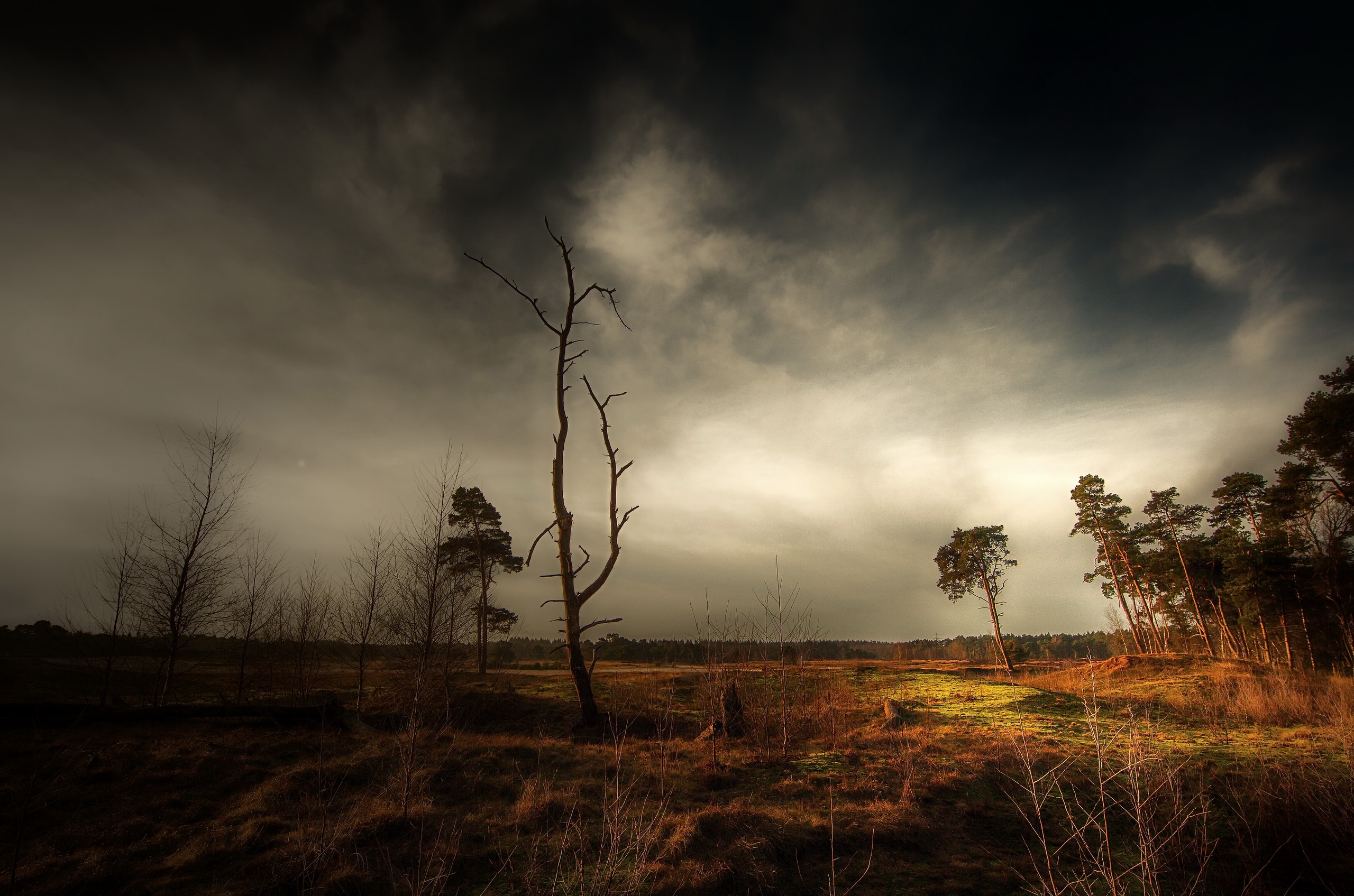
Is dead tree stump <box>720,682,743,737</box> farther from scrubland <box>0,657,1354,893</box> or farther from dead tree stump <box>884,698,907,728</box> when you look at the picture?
dead tree stump <box>884,698,907,728</box>

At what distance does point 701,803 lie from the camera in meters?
7.91

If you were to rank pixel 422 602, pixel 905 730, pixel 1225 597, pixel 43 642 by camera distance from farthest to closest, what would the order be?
pixel 1225 597
pixel 43 642
pixel 422 602
pixel 905 730

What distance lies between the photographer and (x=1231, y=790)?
→ 23.4 feet

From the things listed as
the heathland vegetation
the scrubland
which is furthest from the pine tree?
the scrubland

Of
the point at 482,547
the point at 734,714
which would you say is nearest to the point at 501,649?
the point at 482,547

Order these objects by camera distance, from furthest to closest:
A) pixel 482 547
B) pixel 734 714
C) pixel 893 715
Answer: pixel 482 547 → pixel 893 715 → pixel 734 714

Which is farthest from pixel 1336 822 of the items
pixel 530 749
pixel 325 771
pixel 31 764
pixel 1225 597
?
pixel 1225 597

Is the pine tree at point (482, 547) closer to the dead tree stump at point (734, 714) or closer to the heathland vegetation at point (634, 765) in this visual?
the heathland vegetation at point (634, 765)

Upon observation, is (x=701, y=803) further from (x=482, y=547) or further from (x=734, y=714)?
(x=482, y=547)

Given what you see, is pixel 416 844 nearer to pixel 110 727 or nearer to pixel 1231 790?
pixel 110 727

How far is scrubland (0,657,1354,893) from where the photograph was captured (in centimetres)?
533

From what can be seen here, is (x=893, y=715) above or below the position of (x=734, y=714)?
below

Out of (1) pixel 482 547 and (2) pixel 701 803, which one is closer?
(2) pixel 701 803

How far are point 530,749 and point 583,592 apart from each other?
362cm
